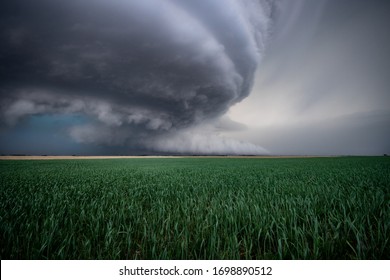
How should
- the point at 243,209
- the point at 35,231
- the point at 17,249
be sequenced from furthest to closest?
1. the point at 243,209
2. the point at 35,231
3. the point at 17,249

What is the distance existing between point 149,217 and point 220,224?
5.61ft

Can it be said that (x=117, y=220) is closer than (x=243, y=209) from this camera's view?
Yes

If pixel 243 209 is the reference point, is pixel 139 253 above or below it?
below

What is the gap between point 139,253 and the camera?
288 cm
